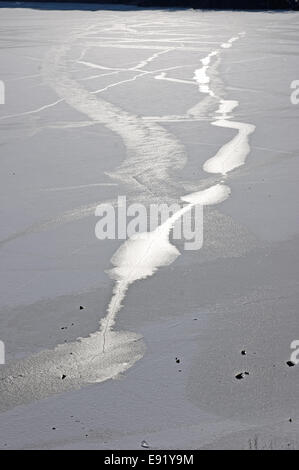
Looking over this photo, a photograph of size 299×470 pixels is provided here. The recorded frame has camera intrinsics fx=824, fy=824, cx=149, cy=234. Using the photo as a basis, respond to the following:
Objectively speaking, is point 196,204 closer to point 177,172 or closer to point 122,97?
point 177,172

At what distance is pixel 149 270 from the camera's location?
3607 millimetres

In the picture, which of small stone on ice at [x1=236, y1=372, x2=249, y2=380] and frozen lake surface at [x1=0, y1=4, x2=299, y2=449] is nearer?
frozen lake surface at [x1=0, y1=4, x2=299, y2=449]

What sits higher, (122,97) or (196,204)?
(122,97)

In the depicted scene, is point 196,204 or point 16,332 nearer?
point 16,332

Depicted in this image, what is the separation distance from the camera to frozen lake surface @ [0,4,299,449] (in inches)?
97.6

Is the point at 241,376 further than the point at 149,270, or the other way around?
the point at 149,270

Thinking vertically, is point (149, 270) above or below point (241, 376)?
above

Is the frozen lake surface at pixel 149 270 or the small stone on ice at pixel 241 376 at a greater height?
the frozen lake surface at pixel 149 270

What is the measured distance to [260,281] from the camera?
137 inches

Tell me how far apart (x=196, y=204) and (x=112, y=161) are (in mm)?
1124

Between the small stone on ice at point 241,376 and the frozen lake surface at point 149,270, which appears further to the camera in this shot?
the small stone on ice at point 241,376

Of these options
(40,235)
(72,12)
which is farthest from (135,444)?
(72,12)

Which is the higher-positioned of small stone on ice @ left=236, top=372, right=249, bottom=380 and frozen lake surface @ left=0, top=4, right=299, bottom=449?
frozen lake surface @ left=0, top=4, right=299, bottom=449

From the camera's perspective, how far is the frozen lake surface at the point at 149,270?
8.13ft
